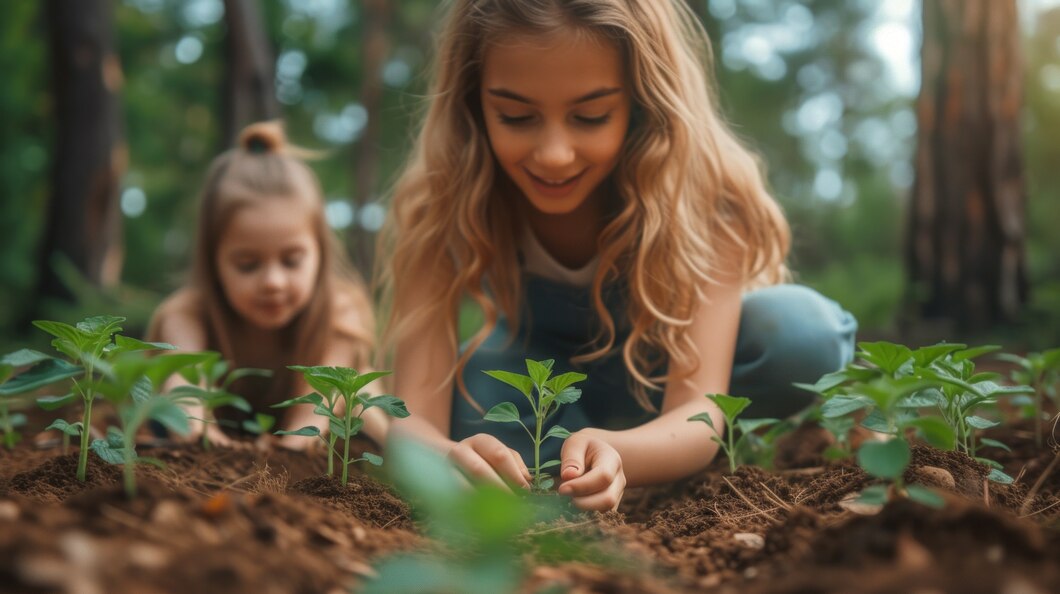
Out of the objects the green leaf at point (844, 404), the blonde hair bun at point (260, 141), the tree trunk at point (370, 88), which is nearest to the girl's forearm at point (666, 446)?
the green leaf at point (844, 404)

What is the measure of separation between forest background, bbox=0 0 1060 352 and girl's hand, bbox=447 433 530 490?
13.8 ft

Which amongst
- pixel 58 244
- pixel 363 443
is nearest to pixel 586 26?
pixel 363 443

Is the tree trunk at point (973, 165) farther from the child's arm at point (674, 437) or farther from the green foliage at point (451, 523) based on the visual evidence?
the green foliage at point (451, 523)

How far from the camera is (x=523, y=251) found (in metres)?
2.33

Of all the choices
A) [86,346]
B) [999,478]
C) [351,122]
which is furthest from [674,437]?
[351,122]

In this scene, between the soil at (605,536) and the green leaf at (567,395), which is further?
the green leaf at (567,395)

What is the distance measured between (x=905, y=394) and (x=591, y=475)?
52 centimetres

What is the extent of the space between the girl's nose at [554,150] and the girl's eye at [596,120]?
0.07m

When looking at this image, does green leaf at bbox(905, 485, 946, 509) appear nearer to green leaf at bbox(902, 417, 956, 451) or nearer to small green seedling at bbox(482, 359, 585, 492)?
green leaf at bbox(902, 417, 956, 451)

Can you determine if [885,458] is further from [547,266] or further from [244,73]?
[244,73]

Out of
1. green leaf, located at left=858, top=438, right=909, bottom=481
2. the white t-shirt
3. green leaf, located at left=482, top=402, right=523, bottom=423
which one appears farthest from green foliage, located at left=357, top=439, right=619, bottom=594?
the white t-shirt

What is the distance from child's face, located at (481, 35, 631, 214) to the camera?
1749 millimetres

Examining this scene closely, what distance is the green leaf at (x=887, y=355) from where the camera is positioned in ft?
4.04

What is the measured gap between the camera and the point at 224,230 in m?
2.86
